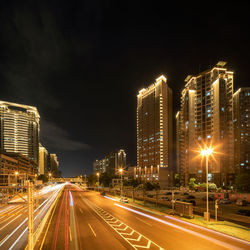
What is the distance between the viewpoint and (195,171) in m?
126

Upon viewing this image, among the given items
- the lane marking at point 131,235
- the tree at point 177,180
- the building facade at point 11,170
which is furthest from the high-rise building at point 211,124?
the lane marking at point 131,235

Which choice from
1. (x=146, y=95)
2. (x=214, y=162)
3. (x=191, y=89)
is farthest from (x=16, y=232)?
(x=146, y=95)

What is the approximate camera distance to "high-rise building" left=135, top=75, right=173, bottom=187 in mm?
149175

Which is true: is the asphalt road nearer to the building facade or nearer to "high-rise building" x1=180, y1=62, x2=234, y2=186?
the building facade

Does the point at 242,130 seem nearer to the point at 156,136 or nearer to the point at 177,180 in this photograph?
the point at 177,180

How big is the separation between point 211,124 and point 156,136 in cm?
4630

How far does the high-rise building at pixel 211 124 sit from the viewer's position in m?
116

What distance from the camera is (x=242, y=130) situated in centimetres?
15275

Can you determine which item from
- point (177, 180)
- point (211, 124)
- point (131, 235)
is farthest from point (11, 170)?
point (177, 180)

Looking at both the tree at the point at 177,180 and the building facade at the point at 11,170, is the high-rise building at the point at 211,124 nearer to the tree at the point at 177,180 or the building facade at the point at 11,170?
the tree at the point at 177,180

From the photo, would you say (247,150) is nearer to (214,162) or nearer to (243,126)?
(243,126)

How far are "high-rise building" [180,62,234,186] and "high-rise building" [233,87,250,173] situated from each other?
36615 millimetres

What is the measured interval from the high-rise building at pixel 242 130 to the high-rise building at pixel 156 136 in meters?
51.6

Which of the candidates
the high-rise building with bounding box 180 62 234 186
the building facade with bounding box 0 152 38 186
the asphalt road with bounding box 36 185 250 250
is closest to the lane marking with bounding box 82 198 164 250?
the asphalt road with bounding box 36 185 250 250
